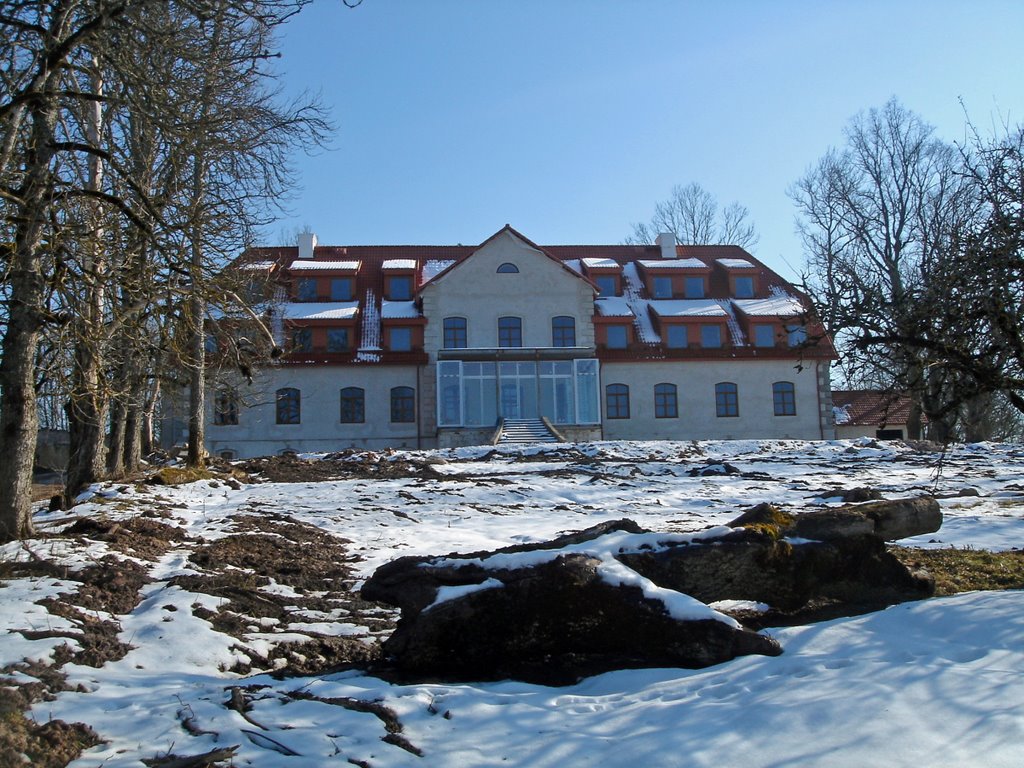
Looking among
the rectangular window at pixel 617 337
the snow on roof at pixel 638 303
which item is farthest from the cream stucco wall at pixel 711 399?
the snow on roof at pixel 638 303

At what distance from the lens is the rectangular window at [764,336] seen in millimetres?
35719

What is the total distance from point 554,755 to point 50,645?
308 centimetres

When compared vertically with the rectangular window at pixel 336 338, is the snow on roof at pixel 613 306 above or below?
above

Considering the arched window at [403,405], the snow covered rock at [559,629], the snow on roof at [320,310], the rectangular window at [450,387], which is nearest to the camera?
the snow covered rock at [559,629]

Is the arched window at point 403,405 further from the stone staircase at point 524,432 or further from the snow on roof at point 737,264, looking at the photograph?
the snow on roof at point 737,264

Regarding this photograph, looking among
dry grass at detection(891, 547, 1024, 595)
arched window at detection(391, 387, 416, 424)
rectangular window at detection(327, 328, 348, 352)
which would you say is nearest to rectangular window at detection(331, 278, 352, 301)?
rectangular window at detection(327, 328, 348, 352)

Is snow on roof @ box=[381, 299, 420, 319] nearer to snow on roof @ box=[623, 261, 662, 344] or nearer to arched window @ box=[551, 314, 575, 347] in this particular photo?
arched window @ box=[551, 314, 575, 347]

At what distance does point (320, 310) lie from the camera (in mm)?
34969

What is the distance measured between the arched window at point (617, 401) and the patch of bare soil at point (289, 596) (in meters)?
25.9

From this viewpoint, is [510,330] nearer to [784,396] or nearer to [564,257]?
[564,257]

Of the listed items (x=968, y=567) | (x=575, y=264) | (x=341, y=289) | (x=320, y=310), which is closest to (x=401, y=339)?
(x=320, y=310)

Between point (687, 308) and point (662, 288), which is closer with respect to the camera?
point (687, 308)

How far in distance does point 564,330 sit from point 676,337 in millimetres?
4636

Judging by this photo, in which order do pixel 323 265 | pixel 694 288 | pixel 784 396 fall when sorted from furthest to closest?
pixel 694 288, pixel 323 265, pixel 784 396
